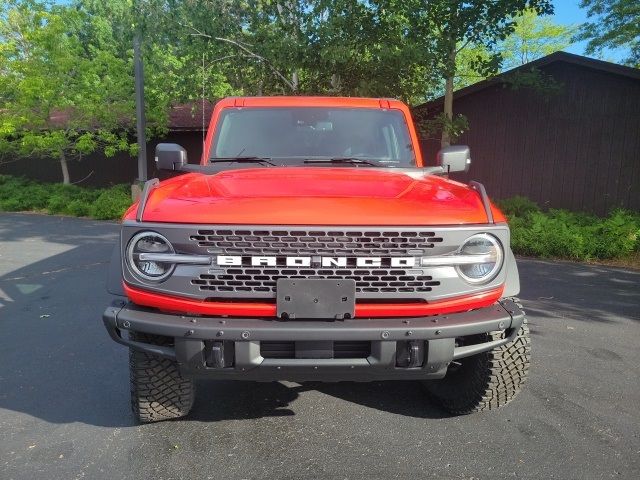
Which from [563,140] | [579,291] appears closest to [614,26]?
[563,140]

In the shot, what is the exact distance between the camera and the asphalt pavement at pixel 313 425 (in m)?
2.72

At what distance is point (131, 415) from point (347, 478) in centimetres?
145

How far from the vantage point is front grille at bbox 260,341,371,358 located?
249 centimetres

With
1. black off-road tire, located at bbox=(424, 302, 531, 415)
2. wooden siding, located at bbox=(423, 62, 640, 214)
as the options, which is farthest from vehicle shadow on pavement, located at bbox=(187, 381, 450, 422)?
wooden siding, located at bbox=(423, 62, 640, 214)

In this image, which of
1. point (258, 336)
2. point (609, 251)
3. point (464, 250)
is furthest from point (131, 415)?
point (609, 251)

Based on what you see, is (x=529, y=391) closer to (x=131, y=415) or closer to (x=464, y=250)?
(x=464, y=250)

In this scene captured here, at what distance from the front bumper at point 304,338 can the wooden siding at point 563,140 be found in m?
11.3

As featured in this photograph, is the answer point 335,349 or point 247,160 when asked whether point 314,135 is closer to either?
point 247,160

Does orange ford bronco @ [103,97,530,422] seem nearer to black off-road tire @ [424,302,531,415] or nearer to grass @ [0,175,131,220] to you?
black off-road tire @ [424,302,531,415]

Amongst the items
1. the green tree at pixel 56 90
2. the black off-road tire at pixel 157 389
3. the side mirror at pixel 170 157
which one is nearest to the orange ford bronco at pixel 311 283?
the black off-road tire at pixel 157 389

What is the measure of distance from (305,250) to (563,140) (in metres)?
12.1

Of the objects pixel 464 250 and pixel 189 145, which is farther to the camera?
pixel 189 145

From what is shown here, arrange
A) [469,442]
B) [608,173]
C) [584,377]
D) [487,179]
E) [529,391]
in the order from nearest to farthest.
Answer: [469,442] → [529,391] → [584,377] → [608,173] → [487,179]

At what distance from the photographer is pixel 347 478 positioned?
2623 millimetres
